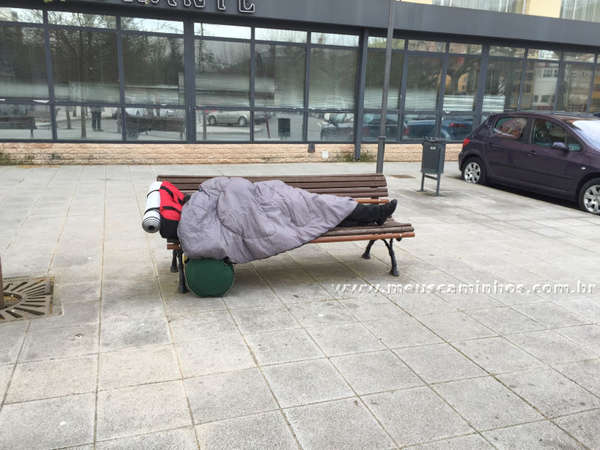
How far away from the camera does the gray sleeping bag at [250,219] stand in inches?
174

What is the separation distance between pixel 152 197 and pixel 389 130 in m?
11.5

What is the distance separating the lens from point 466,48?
15.3m

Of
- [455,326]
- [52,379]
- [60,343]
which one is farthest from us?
[455,326]

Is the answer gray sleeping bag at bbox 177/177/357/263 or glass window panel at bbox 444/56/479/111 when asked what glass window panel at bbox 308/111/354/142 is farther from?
gray sleeping bag at bbox 177/177/357/263

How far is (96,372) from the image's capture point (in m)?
3.35

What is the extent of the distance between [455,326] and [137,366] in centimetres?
243

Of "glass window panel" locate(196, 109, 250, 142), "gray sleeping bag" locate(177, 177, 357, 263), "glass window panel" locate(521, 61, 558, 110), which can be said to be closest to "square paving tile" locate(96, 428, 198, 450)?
"gray sleeping bag" locate(177, 177, 357, 263)

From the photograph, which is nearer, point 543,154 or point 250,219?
point 250,219

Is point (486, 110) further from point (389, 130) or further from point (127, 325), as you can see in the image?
point (127, 325)

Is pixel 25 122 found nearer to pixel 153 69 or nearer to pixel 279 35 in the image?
pixel 153 69

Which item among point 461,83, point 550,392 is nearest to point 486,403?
point 550,392

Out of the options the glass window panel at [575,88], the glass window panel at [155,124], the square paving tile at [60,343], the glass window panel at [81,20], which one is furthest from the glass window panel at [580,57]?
the square paving tile at [60,343]

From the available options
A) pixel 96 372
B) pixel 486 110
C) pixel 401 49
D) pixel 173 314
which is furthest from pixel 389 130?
pixel 96 372

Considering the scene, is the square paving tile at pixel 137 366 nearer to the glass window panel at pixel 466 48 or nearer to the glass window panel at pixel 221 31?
the glass window panel at pixel 221 31
